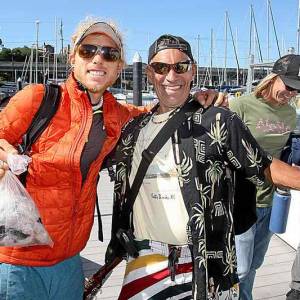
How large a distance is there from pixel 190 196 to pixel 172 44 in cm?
79

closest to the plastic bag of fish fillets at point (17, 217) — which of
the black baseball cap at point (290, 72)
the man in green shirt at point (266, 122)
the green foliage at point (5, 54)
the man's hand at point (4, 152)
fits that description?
the man's hand at point (4, 152)

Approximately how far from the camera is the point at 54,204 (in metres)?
1.95

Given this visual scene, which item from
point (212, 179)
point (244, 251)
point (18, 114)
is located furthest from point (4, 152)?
point (244, 251)

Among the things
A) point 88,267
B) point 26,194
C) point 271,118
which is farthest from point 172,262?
point 88,267

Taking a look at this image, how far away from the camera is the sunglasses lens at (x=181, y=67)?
83.6 inches

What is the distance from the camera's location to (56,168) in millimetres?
1939

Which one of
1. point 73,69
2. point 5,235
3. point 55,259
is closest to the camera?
point 5,235

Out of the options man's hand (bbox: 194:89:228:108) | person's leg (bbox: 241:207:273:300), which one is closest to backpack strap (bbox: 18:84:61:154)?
man's hand (bbox: 194:89:228:108)

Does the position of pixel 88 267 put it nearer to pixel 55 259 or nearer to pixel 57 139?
pixel 55 259

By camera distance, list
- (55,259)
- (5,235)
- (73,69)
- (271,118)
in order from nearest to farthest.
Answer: (5,235) → (55,259) → (73,69) → (271,118)

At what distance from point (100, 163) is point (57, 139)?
0.28 m

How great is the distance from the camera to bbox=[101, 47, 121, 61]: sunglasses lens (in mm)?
2143

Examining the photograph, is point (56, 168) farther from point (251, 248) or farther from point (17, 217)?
point (251, 248)

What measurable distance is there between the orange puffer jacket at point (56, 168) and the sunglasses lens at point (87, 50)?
7.8 inches
